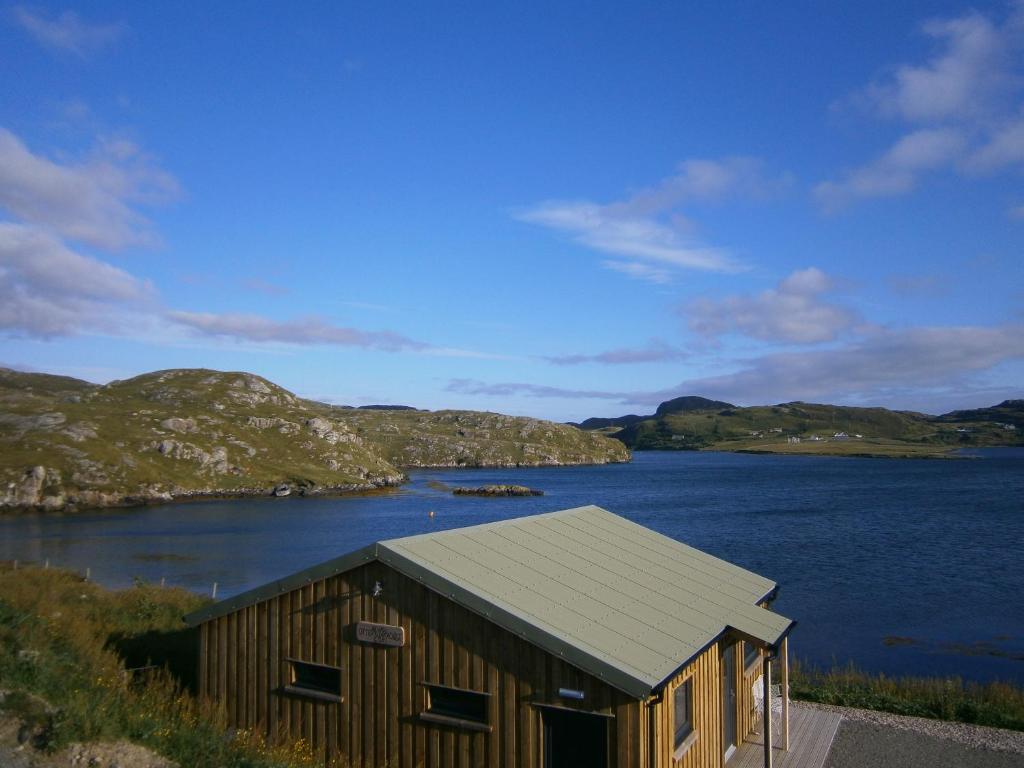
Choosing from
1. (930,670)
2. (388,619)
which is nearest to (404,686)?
Result: (388,619)

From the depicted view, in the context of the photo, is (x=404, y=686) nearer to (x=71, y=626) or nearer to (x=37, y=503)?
(x=71, y=626)

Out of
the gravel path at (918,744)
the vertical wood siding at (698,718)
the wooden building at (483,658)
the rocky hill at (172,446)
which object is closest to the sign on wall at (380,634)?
the wooden building at (483,658)

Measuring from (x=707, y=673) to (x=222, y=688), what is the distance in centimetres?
843

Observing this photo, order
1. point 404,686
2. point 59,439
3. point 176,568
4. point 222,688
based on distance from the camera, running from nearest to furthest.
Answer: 1. point 404,686
2. point 222,688
3. point 176,568
4. point 59,439

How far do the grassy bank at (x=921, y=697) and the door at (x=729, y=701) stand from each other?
580 cm

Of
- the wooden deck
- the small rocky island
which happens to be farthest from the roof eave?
the small rocky island

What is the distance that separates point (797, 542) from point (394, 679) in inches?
2016

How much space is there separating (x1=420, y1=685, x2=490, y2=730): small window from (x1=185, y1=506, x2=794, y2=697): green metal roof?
1416 millimetres

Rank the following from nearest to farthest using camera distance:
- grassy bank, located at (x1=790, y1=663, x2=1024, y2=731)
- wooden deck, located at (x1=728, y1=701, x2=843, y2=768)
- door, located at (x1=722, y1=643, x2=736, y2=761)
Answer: door, located at (x1=722, y1=643, x2=736, y2=761)
wooden deck, located at (x1=728, y1=701, x2=843, y2=768)
grassy bank, located at (x1=790, y1=663, x2=1024, y2=731)

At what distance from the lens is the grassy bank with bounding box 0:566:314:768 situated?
10523mm

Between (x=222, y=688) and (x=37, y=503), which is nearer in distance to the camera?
(x=222, y=688)

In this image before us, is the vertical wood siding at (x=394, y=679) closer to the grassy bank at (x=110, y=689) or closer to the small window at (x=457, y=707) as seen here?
the small window at (x=457, y=707)

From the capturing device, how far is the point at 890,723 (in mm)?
18000

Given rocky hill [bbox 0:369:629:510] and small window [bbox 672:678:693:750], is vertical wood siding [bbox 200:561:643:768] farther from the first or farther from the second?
rocky hill [bbox 0:369:629:510]
